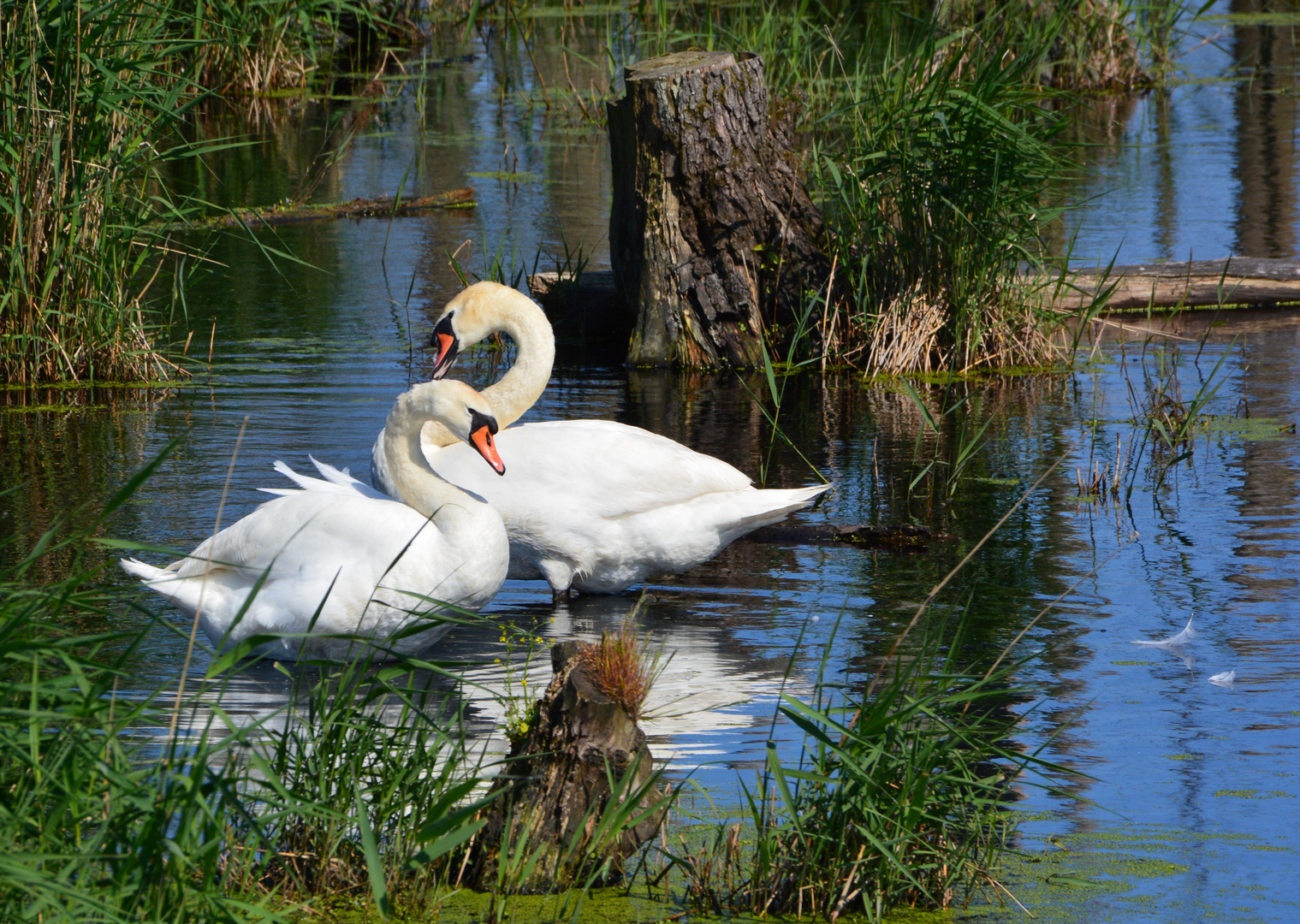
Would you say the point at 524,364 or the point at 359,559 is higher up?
the point at 524,364

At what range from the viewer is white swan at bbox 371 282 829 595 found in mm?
5879

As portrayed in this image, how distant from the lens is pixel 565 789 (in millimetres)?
3701

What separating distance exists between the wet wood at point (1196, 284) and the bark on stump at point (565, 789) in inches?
288

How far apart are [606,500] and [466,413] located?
2.90ft

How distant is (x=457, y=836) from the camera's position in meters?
3.14

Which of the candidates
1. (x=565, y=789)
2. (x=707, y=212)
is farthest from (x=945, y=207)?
(x=565, y=789)

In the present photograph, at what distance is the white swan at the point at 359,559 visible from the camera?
4.84 meters

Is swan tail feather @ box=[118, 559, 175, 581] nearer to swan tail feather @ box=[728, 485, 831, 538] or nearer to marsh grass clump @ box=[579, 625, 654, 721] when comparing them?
marsh grass clump @ box=[579, 625, 654, 721]

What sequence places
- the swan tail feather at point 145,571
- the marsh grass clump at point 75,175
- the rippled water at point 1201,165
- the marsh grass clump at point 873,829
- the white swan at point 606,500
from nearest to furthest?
the marsh grass clump at point 873,829
the swan tail feather at point 145,571
the white swan at point 606,500
the marsh grass clump at point 75,175
the rippled water at point 1201,165

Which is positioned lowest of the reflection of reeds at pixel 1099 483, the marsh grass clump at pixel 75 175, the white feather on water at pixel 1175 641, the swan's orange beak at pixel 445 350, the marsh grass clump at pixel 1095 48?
the white feather on water at pixel 1175 641

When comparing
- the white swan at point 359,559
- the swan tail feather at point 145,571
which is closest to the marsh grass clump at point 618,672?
the white swan at point 359,559

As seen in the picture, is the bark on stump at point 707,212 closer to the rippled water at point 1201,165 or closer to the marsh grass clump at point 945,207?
the marsh grass clump at point 945,207

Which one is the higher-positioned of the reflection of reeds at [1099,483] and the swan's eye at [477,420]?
the swan's eye at [477,420]

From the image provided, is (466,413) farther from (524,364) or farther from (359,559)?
(524,364)
